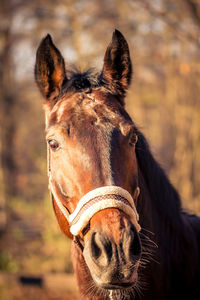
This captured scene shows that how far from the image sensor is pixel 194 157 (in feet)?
32.1

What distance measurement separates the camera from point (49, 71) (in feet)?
9.07

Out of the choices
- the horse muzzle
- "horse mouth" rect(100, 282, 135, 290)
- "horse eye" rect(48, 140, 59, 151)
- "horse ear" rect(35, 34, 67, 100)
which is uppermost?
"horse ear" rect(35, 34, 67, 100)

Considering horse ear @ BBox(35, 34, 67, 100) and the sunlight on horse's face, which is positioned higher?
horse ear @ BBox(35, 34, 67, 100)

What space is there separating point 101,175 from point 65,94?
92 cm

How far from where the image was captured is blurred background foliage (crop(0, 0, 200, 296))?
344 inches

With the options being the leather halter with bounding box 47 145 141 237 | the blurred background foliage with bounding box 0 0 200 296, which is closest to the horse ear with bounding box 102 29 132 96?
the leather halter with bounding box 47 145 141 237

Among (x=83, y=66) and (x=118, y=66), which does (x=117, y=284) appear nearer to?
(x=118, y=66)

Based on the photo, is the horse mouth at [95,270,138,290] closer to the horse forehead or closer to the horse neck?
the horse neck

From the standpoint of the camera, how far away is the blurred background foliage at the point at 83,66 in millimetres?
8727

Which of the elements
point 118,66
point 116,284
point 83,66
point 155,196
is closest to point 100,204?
point 116,284

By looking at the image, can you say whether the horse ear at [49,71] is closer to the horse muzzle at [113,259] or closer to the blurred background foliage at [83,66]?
the horse muzzle at [113,259]

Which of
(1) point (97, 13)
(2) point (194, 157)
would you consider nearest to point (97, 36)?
(1) point (97, 13)

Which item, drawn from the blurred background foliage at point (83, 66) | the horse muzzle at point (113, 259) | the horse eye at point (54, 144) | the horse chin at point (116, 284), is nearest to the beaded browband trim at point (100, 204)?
the horse muzzle at point (113, 259)

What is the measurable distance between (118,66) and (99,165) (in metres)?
1.13
